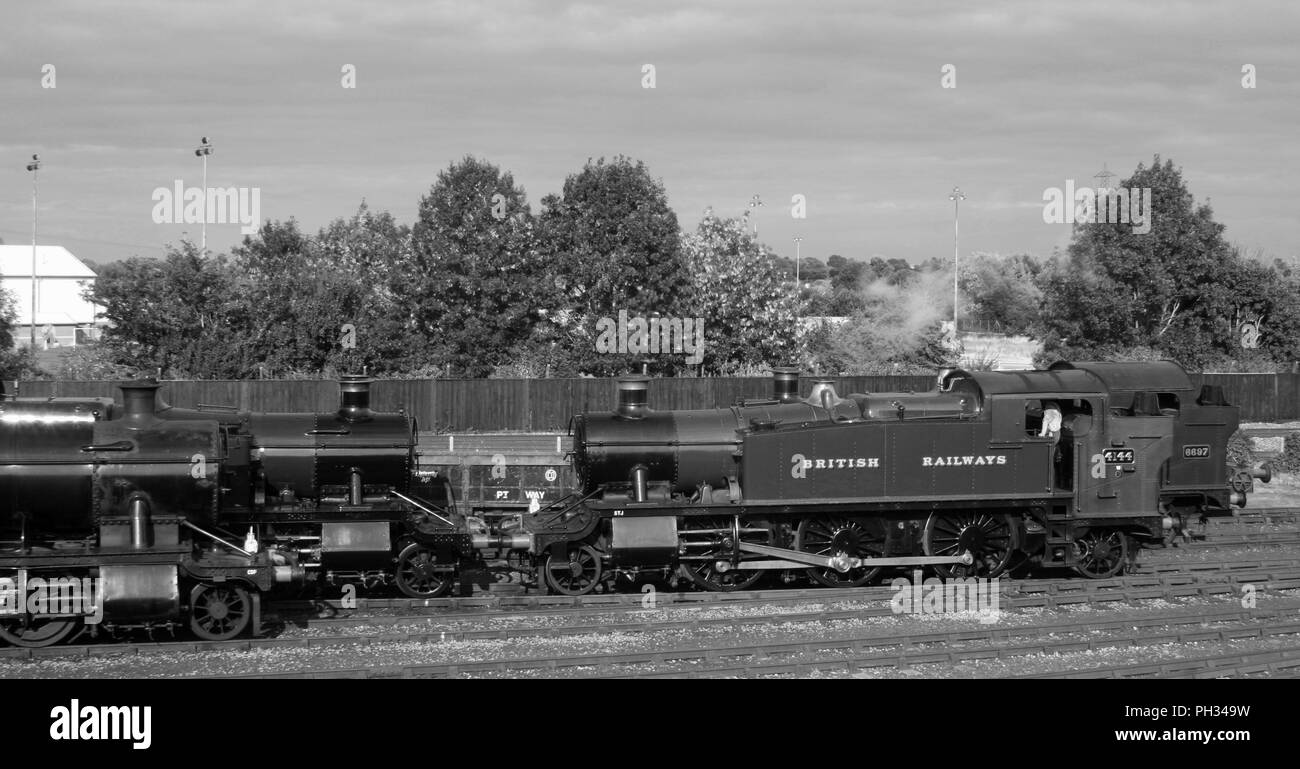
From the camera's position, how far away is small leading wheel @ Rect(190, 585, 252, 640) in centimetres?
1388

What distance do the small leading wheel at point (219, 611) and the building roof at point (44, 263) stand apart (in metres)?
68.8

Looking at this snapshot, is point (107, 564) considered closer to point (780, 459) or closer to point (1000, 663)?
point (780, 459)

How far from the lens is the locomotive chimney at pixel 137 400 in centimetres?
1391

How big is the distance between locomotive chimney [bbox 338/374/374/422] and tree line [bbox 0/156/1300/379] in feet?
58.0

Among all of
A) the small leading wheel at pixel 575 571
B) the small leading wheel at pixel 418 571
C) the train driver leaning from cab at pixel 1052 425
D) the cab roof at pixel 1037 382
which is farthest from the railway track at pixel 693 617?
the cab roof at pixel 1037 382

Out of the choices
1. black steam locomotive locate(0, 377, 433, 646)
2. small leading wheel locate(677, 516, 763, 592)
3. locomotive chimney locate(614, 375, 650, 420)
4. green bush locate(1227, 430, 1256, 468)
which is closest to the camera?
black steam locomotive locate(0, 377, 433, 646)

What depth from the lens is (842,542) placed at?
1689cm

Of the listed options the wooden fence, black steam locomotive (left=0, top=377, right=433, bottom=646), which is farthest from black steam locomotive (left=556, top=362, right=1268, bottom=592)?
the wooden fence

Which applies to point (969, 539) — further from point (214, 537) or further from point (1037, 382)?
point (214, 537)

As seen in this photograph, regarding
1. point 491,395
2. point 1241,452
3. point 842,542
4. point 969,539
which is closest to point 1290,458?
point 1241,452

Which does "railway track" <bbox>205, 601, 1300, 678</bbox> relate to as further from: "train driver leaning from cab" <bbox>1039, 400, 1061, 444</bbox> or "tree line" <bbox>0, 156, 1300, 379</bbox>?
"tree line" <bbox>0, 156, 1300, 379</bbox>

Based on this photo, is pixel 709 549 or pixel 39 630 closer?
pixel 39 630

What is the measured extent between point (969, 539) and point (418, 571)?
801cm
